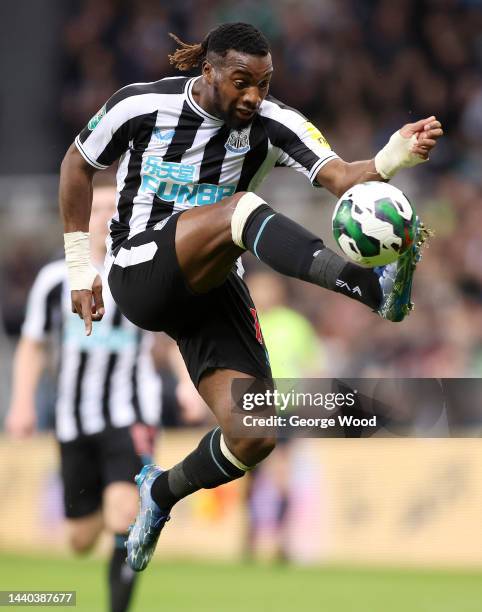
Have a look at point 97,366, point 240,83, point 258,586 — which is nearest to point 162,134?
point 240,83

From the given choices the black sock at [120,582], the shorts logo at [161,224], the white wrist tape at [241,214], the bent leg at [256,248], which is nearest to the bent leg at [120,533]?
the black sock at [120,582]

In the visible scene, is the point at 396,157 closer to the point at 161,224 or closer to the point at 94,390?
the point at 161,224

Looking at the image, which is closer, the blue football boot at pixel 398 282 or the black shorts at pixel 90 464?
the blue football boot at pixel 398 282

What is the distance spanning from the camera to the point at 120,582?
657 cm

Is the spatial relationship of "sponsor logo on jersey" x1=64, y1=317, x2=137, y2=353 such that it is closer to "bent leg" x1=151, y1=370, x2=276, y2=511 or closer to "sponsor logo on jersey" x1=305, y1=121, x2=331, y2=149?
"bent leg" x1=151, y1=370, x2=276, y2=511

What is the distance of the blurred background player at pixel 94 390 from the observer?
711cm

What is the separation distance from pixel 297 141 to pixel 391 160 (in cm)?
56

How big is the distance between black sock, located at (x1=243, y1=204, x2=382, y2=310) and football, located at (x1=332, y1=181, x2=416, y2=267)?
63mm

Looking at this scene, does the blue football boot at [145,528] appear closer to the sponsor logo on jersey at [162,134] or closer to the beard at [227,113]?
the sponsor logo on jersey at [162,134]

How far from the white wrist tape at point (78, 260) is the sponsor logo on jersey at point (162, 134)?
54 centimetres

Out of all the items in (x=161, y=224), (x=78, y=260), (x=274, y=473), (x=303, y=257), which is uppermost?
(x=303, y=257)

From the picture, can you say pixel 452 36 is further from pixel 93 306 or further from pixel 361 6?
pixel 93 306

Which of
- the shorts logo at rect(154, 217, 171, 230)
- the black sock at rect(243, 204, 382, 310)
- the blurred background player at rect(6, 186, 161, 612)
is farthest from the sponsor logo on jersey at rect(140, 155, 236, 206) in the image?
the blurred background player at rect(6, 186, 161, 612)

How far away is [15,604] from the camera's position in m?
6.99
